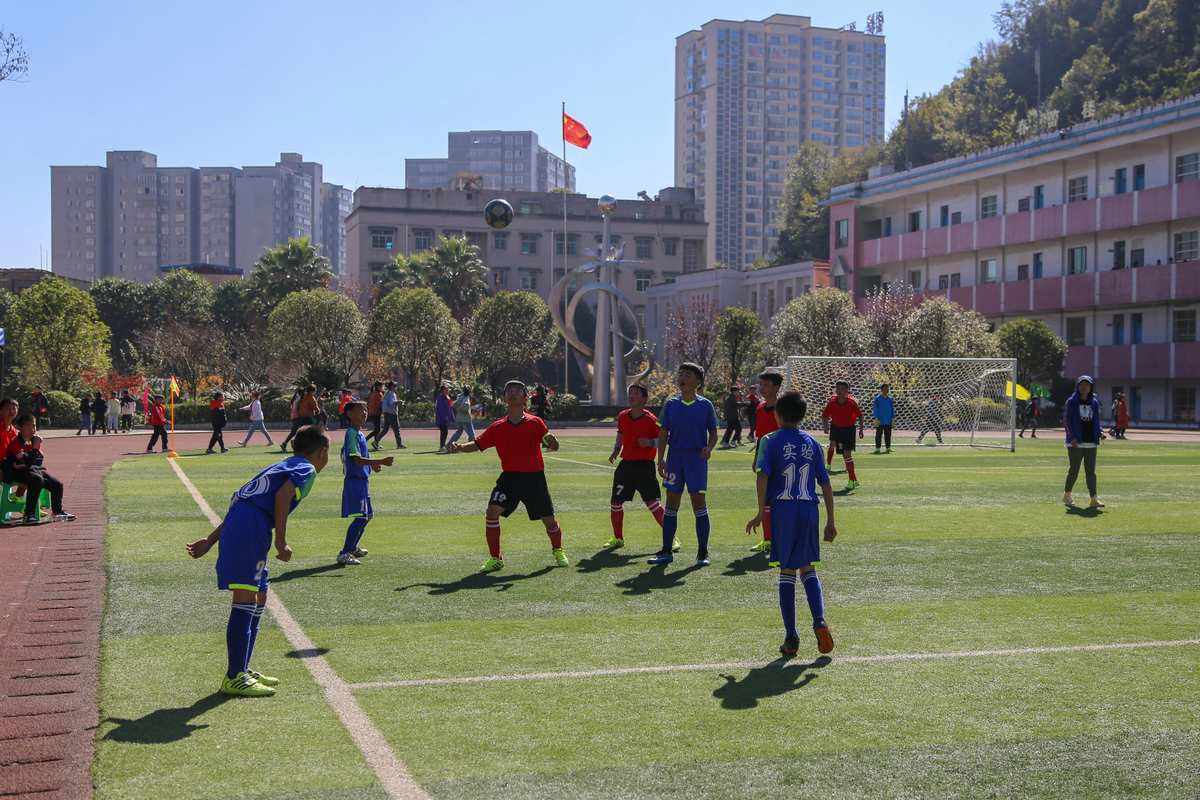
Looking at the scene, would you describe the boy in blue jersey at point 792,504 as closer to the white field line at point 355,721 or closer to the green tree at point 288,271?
the white field line at point 355,721

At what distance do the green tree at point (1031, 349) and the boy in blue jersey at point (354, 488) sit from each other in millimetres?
48485

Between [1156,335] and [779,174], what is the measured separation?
12489 centimetres

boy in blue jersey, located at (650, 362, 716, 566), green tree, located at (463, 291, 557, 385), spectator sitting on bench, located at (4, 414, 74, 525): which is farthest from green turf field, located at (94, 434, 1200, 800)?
green tree, located at (463, 291, 557, 385)

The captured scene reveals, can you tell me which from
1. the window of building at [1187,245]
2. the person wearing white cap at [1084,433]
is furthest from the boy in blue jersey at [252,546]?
the window of building at [1187,245]

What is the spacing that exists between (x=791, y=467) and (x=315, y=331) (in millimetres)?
52542

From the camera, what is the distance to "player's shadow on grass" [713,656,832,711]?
6926 mm

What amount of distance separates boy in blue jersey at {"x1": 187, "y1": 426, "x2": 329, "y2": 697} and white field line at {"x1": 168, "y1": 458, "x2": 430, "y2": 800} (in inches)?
16.2

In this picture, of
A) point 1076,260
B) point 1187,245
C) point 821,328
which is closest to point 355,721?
point 821,328

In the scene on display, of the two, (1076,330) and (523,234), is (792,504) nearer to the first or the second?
(1076,330)

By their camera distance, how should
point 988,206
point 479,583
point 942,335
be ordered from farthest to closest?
1. point 988,206
2. point 942,335
3. point 479,583

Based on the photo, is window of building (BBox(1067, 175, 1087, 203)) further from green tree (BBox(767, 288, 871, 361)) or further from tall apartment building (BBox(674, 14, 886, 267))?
tall apartment building (BBox(674, 14, 886, 267))

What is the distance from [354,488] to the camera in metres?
12.5

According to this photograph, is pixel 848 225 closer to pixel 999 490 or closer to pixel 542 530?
pixel 999 490

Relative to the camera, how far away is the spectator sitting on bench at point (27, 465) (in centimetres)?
1588
